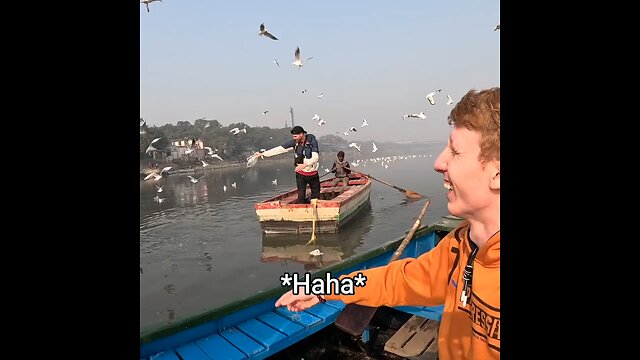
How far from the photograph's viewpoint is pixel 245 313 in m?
4.14

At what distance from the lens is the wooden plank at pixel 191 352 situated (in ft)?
11.5

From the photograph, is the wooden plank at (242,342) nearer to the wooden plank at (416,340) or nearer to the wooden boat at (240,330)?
the wooden boat at (240,330)

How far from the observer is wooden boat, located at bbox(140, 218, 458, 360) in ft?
11.7

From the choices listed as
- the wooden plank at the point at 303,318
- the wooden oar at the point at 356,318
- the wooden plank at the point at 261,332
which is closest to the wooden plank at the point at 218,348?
the wooden plank at the point at 261,332

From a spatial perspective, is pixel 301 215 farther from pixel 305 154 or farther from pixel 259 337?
pixel 259 337

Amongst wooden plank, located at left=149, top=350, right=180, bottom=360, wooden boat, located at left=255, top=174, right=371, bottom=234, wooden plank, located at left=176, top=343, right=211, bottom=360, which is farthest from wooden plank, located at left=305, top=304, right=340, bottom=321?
wooden boat, located at left=255, top=174, right=371, bottom=234

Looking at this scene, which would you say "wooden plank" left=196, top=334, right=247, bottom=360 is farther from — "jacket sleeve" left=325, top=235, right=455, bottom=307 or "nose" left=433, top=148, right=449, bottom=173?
"nose" left=433, top=148, right=449, bottom=173

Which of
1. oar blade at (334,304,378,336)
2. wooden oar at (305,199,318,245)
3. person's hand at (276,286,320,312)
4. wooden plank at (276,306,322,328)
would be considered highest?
person's hand at (276,286,320,312)

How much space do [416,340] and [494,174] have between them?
3820 mm

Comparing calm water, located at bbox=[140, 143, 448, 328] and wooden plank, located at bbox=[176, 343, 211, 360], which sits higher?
wooden plank, located at bbox=[176, 343, 211, 360]

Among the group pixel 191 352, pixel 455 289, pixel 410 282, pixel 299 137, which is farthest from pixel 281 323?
pixel 299 137

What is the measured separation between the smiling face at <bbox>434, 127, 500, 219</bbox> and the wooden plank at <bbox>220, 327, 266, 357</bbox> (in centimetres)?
298
